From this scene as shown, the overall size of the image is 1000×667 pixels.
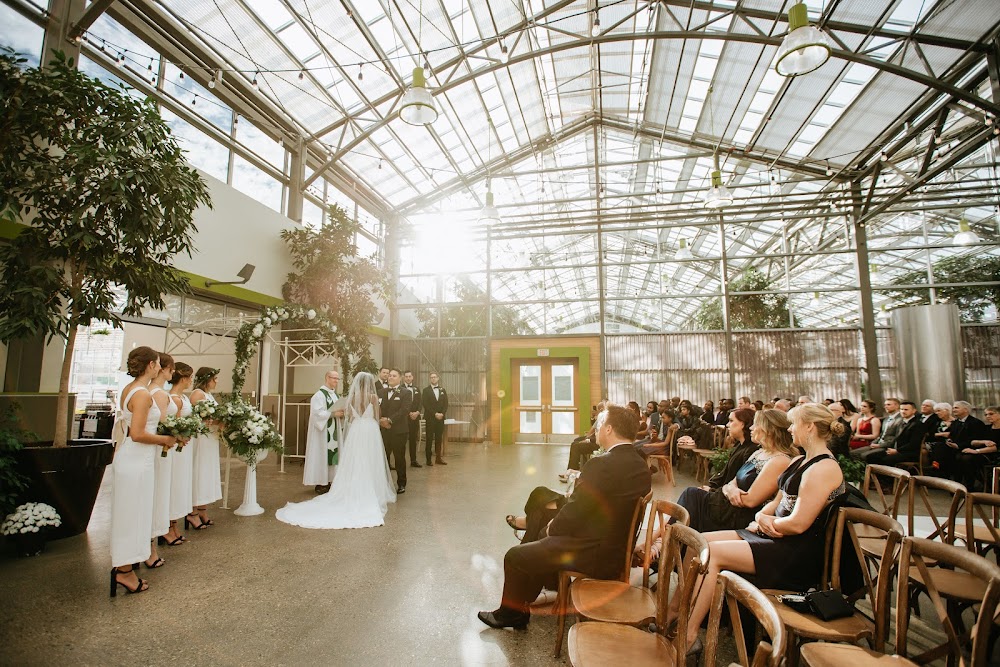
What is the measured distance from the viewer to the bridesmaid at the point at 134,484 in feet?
10.3

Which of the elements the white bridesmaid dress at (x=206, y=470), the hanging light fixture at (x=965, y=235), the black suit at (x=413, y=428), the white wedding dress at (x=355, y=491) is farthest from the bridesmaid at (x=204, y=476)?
the hanging light fixture at (x=965, y=235)

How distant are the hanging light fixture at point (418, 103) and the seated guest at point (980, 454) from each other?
744 centimetres

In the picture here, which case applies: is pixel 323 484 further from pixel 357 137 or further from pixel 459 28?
pixel 459 28

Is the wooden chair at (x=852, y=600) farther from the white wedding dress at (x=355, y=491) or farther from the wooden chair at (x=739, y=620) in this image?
the white wedding dress at (x=355, y=491)

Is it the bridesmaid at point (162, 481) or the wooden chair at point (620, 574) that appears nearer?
the wooden chair at point (620, 574)

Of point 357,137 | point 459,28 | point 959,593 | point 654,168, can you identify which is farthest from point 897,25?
point 357,137

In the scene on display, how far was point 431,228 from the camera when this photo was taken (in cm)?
1284

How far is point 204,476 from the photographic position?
479 cm

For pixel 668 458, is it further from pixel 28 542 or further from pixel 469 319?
pixel 28 542

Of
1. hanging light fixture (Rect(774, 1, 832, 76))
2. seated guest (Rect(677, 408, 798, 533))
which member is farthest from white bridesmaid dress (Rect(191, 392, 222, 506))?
hanging light fixture (Rect(774, 1, 832, 76))

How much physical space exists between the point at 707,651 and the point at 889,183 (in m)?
12.1

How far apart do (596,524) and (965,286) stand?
11662 millimetres

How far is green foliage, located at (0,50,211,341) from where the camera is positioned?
3688 mm

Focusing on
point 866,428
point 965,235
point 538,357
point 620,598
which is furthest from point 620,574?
point 965,235
